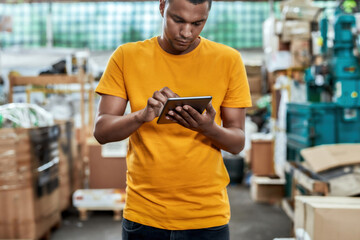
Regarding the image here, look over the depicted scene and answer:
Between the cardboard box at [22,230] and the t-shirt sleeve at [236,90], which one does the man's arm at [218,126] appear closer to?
the t-shirt sleeve at [236,90]

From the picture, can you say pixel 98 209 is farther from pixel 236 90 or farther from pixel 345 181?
pixel 236 90

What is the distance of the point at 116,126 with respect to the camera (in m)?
1.09

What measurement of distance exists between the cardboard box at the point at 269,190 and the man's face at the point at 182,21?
3.96m

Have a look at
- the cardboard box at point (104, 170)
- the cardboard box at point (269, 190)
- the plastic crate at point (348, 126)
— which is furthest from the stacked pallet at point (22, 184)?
→ the plastic crate at point (348, 126)

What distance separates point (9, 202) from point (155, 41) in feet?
7.88

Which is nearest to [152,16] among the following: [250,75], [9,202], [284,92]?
[250,75]

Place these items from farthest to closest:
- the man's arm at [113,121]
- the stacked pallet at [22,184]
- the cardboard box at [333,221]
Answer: the stacked pallet at [22,184] < the cardboard box at [333,221] < the man's arm at [113,121]

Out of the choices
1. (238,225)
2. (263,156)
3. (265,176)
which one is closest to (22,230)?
(238,225)

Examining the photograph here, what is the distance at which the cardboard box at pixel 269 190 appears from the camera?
4781 mm

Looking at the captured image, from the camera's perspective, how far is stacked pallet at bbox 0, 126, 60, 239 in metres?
3.00

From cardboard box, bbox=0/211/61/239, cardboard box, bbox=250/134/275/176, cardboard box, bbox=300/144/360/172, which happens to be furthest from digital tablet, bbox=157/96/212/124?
cardboard box, bbox=250/134/275/176

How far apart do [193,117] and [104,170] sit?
3.63 m

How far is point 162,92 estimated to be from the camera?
A: 1009 millimetres

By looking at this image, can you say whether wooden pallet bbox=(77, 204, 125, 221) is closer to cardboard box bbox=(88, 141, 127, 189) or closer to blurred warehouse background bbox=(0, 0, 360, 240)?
blurred warehouse background bbox=(0, 0, 360, 240)
